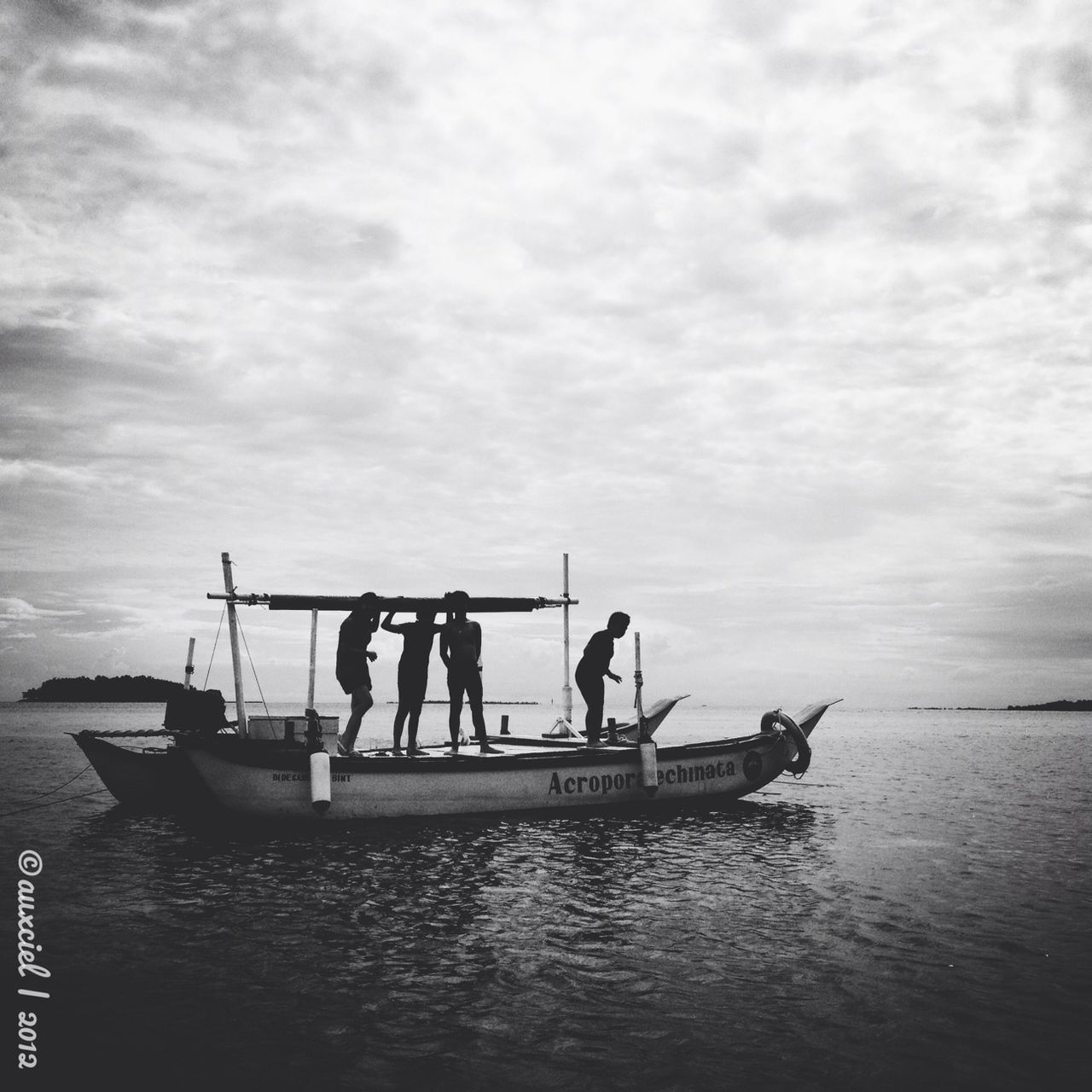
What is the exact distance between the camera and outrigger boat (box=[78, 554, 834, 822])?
45.8 feet

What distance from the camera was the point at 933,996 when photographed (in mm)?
7168

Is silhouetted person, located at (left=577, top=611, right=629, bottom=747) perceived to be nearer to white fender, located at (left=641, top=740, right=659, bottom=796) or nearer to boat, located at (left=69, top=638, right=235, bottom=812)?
white fender, located at (left=641, top=740, right=659, bottom=796)

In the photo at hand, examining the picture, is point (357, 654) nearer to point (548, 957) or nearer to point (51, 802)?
point (548, 957)

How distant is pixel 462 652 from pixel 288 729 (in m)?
3.32

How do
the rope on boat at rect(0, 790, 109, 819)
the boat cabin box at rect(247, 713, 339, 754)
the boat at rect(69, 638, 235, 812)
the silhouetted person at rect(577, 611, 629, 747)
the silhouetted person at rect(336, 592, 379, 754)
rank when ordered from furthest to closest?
the rope on boat at rect(0, 790, 109, 819) < the silhouetted person at rect(577, 611, 629, 747) < the boat at rect(69, 638, 235, 812) < the boat cabin box at rect(247, 713, 339, 754) < the silhouetted person at rect(336, 592, 379, 754)

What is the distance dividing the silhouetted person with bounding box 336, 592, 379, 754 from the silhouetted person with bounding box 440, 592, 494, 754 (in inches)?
52.2

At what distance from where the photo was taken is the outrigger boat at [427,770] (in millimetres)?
13953

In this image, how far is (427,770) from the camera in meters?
14.5

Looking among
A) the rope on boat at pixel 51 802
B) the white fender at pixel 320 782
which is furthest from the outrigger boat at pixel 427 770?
the rope on boat at pixel 51 802

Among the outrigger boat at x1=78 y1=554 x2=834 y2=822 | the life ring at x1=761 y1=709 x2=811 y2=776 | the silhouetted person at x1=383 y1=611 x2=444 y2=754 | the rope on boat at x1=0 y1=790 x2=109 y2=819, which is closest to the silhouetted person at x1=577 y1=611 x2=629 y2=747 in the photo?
the outrigger boat at x1=78 y1=554 x2=834 y2=822

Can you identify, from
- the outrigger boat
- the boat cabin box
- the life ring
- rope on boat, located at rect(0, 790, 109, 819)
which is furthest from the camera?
the life ring

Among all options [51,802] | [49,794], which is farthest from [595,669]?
[49,794]

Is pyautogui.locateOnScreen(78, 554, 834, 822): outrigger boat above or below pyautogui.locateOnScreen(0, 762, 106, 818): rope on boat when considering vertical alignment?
above

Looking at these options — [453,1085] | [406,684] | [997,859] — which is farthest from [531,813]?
[453,1085]
